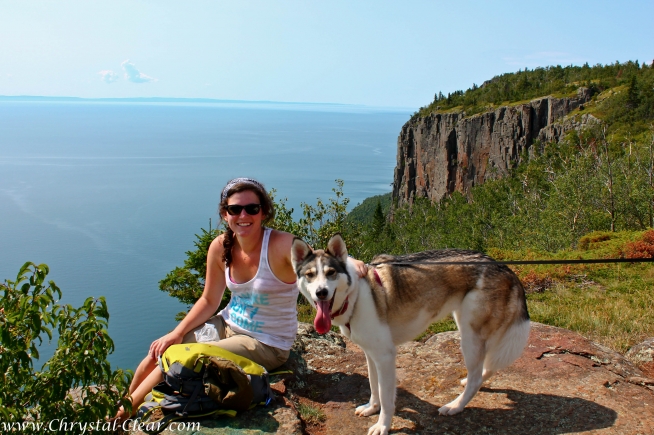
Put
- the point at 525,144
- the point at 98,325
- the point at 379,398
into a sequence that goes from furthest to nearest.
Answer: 1. the point at 525,144
2. the point at 379,398
3. the point at 98,325

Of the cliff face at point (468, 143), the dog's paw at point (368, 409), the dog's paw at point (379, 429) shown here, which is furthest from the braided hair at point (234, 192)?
the cliff face at point (468, 143)

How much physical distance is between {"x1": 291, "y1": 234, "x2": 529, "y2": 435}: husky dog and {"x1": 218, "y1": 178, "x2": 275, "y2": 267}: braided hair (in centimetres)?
92

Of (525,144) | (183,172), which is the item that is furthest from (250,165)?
(525,144)

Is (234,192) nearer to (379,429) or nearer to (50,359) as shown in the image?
(50,359)

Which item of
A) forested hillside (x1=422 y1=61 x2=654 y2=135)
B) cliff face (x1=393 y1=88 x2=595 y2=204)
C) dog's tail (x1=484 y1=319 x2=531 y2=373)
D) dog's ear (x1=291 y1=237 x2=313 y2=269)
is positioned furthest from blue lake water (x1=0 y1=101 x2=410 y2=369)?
dog's tail (x1=484 y1=319 x2=531 y2=373)

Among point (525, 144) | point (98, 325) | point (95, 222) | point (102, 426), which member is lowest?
point (95, 222)

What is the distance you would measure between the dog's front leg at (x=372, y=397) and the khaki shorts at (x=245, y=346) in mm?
1041

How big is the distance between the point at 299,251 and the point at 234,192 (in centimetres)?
113

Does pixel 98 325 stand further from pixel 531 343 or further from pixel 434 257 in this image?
pixel 531 343

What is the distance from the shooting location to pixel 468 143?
116 meters

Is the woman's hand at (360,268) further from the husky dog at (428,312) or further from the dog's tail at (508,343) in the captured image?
the dog's tail at (508,343)

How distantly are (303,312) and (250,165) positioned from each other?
150281mm

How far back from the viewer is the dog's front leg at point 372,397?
17.4 feet

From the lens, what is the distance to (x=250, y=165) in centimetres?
15962
